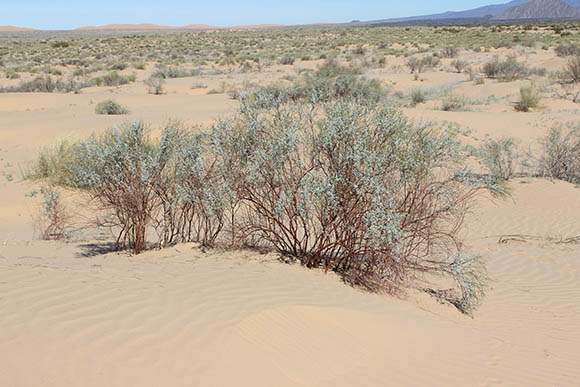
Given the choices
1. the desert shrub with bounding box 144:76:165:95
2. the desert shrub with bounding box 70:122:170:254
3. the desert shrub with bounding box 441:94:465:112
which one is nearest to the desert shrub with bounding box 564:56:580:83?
the desert shrub with bounding box 441:94:465:112

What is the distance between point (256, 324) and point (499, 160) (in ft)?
37.5

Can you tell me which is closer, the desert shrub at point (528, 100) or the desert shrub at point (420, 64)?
the desert shrub at point (528, 100)

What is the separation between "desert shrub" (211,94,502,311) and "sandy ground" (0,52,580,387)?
46 centimetres

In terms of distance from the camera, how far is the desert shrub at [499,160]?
13930 mm

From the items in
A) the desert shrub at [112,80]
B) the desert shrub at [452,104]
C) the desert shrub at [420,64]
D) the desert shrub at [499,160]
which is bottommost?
the desert shrub at [499,160]

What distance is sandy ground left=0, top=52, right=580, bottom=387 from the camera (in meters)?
4.05

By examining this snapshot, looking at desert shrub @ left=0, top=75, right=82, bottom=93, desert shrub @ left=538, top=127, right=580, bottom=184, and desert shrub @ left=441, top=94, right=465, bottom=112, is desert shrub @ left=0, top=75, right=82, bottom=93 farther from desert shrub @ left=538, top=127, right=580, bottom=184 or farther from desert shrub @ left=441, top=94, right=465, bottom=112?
desert shrub @ left=538, top=127, right=580, bottom=184

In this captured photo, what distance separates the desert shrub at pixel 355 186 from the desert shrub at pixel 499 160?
726 cm

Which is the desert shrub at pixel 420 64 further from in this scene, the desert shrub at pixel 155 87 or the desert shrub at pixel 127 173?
the desert shrub at pixel 127 173

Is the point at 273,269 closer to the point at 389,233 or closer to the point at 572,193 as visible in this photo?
the point at 389,233

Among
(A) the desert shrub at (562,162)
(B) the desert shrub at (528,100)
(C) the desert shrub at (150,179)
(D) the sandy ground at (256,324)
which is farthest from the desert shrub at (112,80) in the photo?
(A) the desert shrub at (562,162)

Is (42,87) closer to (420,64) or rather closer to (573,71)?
(420,64)

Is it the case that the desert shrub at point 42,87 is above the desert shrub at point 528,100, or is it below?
above

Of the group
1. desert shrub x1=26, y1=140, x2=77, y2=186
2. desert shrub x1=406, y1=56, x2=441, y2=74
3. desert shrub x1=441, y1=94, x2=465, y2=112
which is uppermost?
desert shrub x1=406, y1=56, x2=441, y2=74
